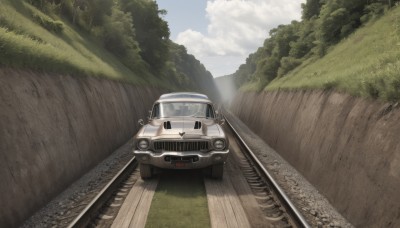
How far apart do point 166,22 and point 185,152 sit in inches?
1764

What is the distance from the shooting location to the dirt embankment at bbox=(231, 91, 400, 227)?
6.15 metres

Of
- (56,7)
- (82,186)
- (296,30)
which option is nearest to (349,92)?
(82,186)

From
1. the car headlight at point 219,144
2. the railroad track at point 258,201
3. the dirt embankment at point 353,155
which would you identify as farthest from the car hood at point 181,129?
the dirt embankment at point 353,155

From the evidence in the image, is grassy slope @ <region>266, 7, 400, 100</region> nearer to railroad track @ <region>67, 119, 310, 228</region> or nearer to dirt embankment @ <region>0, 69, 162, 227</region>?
railroad track @ <region>67, 119, 310, 228</region>

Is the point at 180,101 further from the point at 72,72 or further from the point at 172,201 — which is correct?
the point at 72,72

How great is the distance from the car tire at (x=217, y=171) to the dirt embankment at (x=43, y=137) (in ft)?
13.0

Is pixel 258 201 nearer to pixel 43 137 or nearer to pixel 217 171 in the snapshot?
pixel 217 171

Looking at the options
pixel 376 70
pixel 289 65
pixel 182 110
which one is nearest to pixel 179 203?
pixel 182 110

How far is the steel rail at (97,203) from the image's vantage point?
6.19 m

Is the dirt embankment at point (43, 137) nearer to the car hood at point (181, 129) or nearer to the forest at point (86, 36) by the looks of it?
the forest at point (86, 36)

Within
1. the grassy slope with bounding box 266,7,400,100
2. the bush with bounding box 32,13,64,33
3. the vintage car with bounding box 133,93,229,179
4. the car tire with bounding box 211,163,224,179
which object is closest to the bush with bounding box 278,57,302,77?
the grassy slope with bounding box 266,7,400,100

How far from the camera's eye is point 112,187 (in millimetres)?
8484

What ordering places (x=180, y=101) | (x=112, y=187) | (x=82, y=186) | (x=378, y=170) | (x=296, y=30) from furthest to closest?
(x=296, y=30)
(x=180, y=101)
(x=82, y=186)
(x=112, y=187)
(x=378, y=170)

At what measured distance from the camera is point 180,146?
8.60 m
